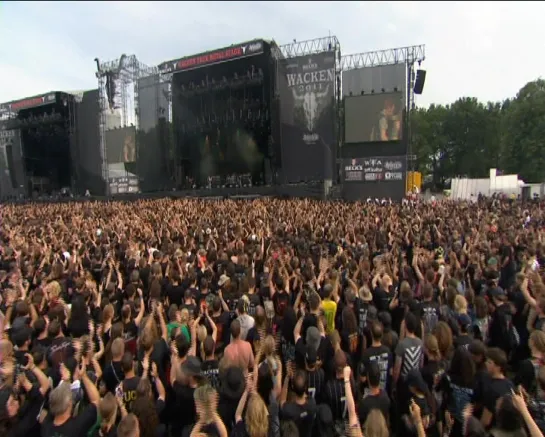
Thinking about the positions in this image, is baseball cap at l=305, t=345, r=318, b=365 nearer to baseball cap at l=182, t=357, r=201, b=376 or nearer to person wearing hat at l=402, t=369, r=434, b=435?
person wearing hat at l=402, t=369, r=434, b=435

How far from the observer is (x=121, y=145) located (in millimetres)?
31734

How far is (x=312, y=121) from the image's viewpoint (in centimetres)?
2491

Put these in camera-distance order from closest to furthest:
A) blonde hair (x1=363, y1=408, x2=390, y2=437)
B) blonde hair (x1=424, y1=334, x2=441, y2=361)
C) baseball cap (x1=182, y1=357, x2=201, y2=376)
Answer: blonde hair (x1=363, y1=408, x2=390, y2=437)
baseball cap (x1=182, y1=357, x2=201, y2=376)
blonde hair (x1=424, y1=334, x2=441, y2=361)

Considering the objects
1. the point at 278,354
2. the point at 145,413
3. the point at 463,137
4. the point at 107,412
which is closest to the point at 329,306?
the point at 278,354

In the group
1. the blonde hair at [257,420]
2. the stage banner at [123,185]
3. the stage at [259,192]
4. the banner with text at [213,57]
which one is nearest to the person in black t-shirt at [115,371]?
the blonde hair at [257,420]

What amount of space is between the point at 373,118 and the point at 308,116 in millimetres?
4052

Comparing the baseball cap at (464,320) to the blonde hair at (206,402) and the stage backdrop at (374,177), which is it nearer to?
the blonde hair at (206,402)

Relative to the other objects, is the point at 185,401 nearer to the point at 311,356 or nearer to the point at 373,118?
the point at 311,356

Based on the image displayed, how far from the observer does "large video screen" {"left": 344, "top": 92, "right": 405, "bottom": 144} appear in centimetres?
2352

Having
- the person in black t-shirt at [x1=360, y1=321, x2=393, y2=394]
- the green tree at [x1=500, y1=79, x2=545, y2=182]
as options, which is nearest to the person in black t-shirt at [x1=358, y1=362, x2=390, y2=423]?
the person in black t-shirt at [x1=360, y1=321, x2=393, y2=394]

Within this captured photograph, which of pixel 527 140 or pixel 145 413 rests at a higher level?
pixel 527 140

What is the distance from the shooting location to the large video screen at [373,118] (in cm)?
2352

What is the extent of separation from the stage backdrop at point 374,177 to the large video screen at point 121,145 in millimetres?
17177

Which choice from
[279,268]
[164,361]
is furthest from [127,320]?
[279,268]
